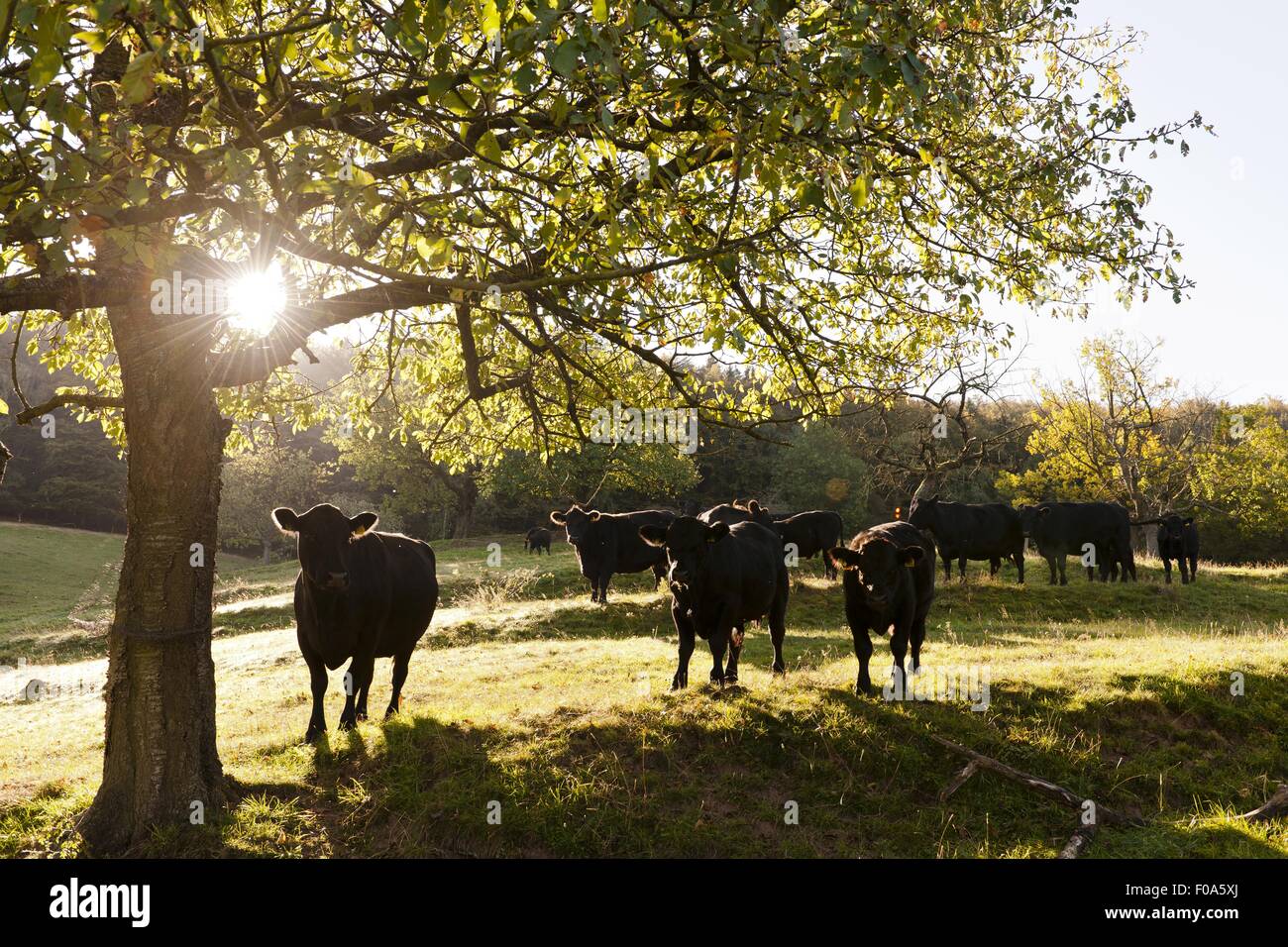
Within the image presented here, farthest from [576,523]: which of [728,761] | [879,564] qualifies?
[728,761]

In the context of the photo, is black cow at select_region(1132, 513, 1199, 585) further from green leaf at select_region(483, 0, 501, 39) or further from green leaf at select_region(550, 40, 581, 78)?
green leaf at select_region(550, 40, 581, 78)

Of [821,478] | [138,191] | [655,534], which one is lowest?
[655,534]

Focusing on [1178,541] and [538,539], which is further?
[538,539]

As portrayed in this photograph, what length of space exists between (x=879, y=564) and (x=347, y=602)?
6.34m

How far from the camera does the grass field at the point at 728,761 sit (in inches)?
269

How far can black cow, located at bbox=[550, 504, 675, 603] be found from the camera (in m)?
23.8

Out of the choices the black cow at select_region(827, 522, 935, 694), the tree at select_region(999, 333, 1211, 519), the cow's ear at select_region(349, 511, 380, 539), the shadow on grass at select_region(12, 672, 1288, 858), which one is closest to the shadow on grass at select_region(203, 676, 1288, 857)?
the shadow on grass at select_region(12, 672, 1288, 858)

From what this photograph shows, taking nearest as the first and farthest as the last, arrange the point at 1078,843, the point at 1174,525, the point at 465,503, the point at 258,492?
the point at 1078,843
the point at 1174,525
the point at 465,503
the point at 258,492

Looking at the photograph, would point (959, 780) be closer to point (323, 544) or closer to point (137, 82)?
point (323, 544)

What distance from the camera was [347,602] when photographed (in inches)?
365

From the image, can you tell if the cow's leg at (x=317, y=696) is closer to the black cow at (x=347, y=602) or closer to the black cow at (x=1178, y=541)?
the black cow at (x=347, y=602)

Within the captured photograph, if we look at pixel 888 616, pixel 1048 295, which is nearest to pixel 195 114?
pixel 888 616
